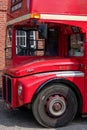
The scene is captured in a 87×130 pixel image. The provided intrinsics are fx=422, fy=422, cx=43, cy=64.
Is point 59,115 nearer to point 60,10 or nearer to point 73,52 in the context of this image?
point 73,52

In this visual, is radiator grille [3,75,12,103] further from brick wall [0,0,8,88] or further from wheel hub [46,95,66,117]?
brick wall [0,0,8,88]

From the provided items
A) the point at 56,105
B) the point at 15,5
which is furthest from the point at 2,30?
the point at 56,105

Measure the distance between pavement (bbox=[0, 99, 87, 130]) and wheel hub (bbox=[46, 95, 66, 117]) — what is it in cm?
33

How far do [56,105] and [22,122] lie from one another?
0.97m

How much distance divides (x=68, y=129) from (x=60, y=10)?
237 centimetres

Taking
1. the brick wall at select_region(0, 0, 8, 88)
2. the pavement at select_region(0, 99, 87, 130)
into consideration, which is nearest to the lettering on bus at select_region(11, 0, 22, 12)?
the pavement at select_region(0, 99, 87, 130)

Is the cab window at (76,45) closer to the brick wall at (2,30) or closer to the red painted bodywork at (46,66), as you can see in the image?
the red painted bodywork at (46,66)

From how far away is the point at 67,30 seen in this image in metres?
9.26

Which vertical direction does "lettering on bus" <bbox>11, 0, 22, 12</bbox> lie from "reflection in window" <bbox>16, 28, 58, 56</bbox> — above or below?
above

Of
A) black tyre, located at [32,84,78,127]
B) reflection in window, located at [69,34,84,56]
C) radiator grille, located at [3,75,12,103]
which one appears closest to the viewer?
black tyre, located at [32,84,78,127]

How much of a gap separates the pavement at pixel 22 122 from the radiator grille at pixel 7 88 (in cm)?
48

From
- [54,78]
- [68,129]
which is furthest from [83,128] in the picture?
[54,78]

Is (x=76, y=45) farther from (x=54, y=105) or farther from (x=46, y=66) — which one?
(x=54, y=105)

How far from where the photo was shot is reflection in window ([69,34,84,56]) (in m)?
8.77
